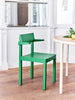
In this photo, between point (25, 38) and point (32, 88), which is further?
point (25, 38)

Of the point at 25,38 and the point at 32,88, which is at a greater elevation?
the point at 25,38

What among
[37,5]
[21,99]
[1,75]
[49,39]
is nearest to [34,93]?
[21,99]

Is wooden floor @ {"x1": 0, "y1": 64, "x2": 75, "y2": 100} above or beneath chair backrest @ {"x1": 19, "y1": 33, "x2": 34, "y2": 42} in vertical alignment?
beneath

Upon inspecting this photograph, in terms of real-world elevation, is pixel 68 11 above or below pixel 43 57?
above

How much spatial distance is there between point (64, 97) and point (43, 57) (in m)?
0.63

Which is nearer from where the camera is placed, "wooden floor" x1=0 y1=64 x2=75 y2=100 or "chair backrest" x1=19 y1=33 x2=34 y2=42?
"wooden floor" x1=0 y1=64 x2=75 y2=100

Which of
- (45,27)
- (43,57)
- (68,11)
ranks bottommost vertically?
(43,57)

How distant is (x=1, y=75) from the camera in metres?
3.51

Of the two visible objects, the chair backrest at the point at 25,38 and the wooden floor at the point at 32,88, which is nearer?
the wooden floor at the point at 32,88

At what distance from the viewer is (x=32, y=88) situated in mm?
2873

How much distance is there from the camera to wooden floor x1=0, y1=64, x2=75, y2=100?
2.57 m

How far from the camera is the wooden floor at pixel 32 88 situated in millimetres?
2568

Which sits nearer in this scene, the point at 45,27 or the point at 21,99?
the point at 21,99

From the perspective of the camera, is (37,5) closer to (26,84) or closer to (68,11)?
(68,11)
